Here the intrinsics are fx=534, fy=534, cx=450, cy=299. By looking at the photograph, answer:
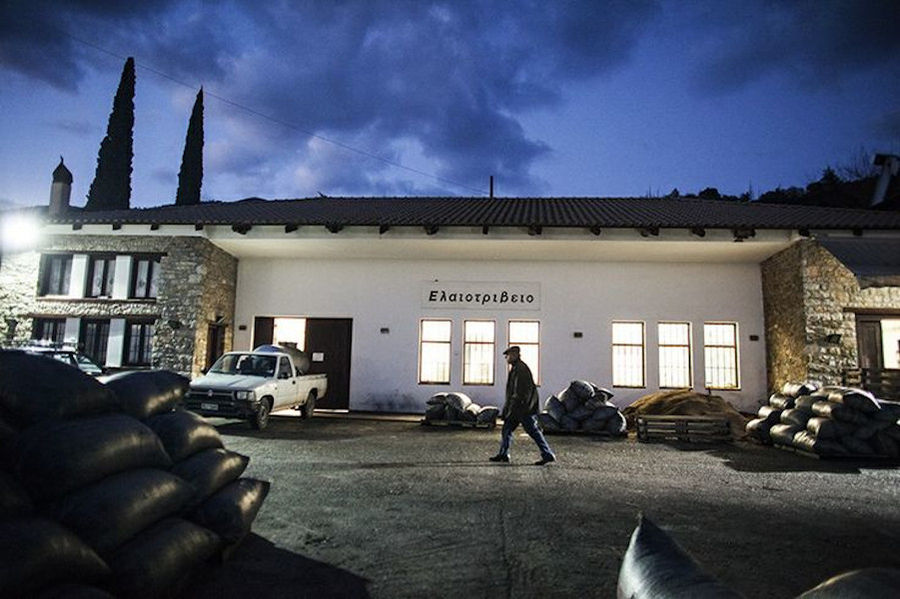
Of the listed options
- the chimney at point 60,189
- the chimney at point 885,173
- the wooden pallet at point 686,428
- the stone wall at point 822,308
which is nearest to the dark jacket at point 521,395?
the wooden pallet at point 686,428

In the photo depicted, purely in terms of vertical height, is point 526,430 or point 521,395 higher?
point 521,395

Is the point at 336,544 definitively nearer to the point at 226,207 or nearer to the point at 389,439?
the point at 389,439

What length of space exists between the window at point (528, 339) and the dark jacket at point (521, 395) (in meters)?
5.70

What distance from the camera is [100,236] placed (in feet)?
43.7

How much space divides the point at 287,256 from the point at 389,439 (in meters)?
6.80

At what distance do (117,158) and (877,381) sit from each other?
99.4 feet

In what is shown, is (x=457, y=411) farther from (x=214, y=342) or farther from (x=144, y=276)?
(x=144, y=276)

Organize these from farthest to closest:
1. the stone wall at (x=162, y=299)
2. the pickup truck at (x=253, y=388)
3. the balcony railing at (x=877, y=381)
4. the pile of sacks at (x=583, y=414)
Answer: the stone wall at (x=162, y=299) → the balcony railing at (x=877, y=381) → the pile of sacks at (x=583, y=414) → the pickup truck at (x=253, y=388)

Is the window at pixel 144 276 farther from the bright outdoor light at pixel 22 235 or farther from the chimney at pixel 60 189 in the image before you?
the chimney at pixel 60 189

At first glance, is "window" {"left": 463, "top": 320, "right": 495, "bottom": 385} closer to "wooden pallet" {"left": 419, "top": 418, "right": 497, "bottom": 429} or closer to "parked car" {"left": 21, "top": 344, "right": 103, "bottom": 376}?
"wooden pallet" {"left": 419, "top": 418, "right": 497, "bottom": 429}

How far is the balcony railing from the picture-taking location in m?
10.8

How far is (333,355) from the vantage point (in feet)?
45.5

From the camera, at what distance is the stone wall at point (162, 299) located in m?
12.6

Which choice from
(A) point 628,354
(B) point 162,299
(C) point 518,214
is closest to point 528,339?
(A) point 628,354
